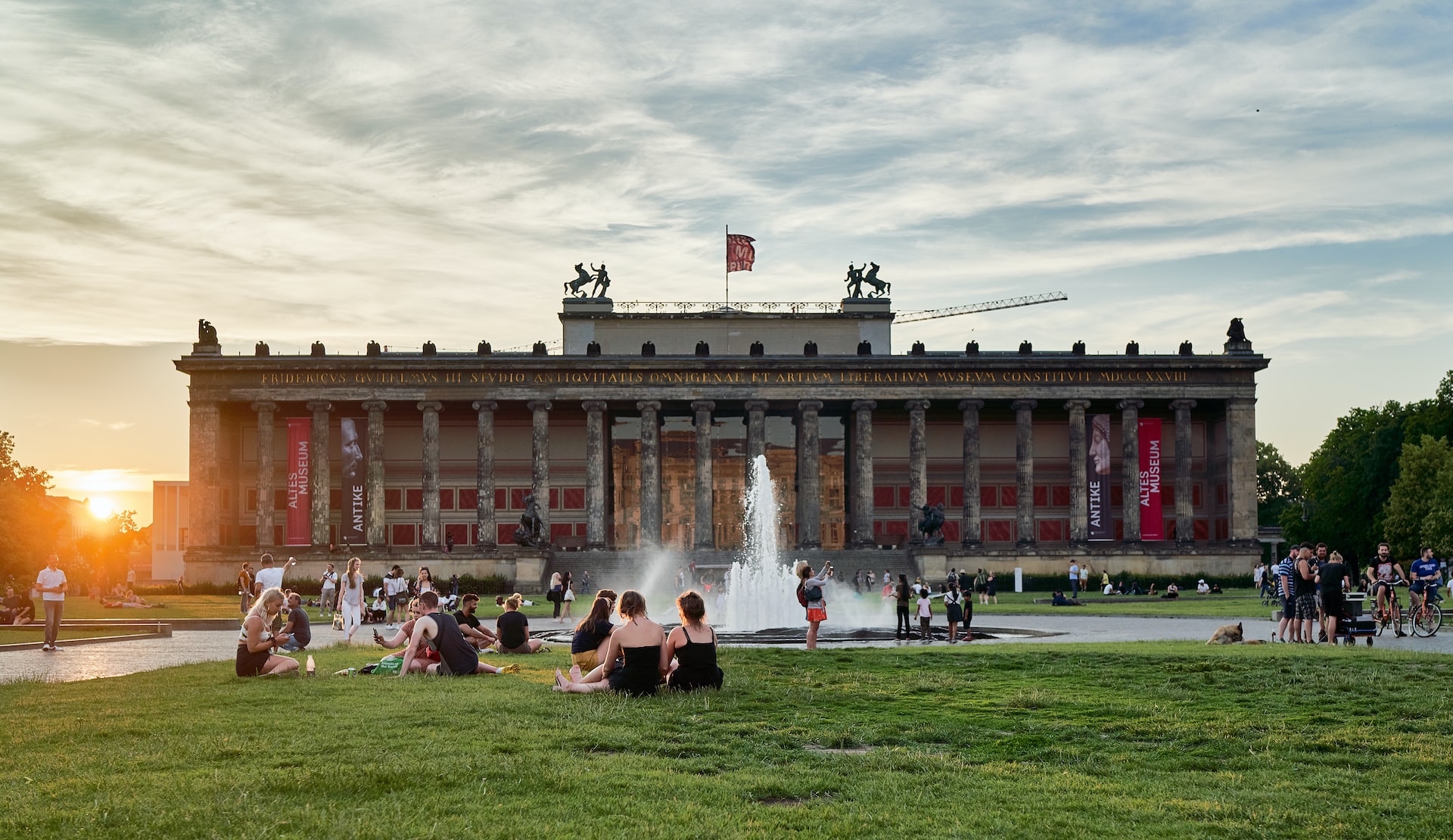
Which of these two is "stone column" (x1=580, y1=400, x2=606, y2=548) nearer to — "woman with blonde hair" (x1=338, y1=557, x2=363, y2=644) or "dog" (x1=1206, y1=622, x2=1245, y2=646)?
"woman with blonde hair" (x1=338, y1=557, x2=363, y2=644)

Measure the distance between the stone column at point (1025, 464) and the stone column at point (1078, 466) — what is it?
2465 millimetres

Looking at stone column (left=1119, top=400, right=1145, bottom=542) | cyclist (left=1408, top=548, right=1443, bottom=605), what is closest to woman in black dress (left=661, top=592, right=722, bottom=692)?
cyclist (left=1408, top=548, right=1443, bottom=605)

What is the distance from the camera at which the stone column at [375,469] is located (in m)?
91.0

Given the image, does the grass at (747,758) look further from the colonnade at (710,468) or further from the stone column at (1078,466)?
the stone column at (1078,466)

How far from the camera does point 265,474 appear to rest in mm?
90812

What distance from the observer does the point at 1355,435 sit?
351 ft

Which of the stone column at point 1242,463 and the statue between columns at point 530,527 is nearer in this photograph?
the statue between columns at point 530,527

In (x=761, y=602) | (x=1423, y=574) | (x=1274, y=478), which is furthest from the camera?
(x=1274, y=478)

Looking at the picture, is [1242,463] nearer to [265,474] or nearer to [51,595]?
[265,474]

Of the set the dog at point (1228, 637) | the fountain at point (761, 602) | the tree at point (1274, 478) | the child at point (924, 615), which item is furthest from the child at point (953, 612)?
the tree at point (1274, 478)

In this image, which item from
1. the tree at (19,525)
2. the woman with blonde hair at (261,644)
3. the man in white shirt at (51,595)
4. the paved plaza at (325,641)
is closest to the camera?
the woman with blonde hair at (261,644)

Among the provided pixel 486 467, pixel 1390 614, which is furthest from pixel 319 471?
pixel 1390 614

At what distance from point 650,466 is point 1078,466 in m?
27.2

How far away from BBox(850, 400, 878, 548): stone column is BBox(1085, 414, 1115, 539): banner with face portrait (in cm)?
1356
